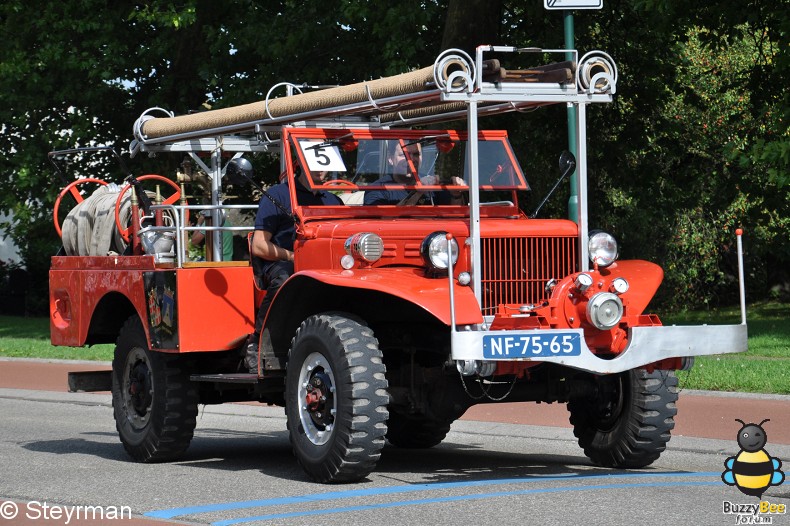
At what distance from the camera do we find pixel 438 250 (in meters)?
8.62

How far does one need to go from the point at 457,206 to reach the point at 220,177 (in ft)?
7.89

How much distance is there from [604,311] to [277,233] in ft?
8.11

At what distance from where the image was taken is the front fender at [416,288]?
809 centimetres

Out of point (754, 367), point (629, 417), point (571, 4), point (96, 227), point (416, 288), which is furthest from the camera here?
point (754, 367)

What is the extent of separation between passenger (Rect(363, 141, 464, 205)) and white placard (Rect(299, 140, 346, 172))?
0.93 ft

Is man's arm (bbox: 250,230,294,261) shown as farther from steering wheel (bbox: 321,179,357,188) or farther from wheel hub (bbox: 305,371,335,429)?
wheel hub (bbox: 305,371,335,429)

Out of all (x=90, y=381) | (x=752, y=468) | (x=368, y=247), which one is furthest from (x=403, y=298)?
(x=90, y=381)

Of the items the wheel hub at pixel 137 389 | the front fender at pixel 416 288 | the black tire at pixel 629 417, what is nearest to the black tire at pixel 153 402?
the wheel hub at pixel 137 389

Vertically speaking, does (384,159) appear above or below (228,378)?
above

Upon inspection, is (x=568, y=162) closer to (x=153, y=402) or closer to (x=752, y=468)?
(x=752, y=468)

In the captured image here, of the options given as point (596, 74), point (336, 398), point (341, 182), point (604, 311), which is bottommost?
point (336, 398)

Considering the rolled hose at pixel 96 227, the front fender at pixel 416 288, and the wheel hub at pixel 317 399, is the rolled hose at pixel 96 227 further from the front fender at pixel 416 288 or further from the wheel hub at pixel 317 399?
the front fender at pixel 416 288

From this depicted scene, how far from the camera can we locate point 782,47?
61.6 feet

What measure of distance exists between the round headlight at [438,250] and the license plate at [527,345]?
79 cm
